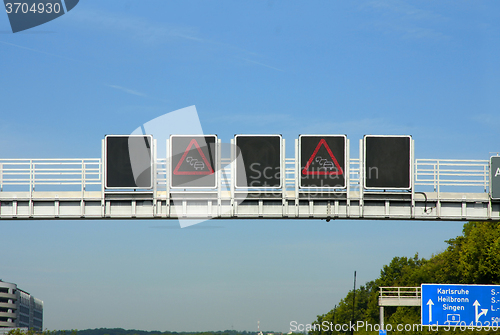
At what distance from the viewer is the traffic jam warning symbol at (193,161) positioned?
31719 millimetres

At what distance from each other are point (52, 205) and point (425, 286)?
23.7 m

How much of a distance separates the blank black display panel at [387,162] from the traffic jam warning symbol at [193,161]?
806 cm

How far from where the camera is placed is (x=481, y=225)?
74312mm

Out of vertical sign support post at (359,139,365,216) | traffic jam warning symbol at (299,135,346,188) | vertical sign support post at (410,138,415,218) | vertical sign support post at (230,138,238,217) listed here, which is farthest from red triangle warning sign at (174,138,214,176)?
vertical sign support post at (410,138,415,218)

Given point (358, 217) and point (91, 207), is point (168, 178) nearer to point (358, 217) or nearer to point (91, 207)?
point (91, 207)

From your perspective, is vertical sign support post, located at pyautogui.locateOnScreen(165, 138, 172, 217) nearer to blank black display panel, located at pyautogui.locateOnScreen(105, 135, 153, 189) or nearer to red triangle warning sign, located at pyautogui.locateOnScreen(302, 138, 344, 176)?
blank black display panel, located at pyautogui.locateOnScreen(105, 135, 153, 189)

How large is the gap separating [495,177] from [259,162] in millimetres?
12553

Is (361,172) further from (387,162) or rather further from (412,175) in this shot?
(412,175)

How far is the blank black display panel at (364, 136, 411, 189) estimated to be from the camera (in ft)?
105

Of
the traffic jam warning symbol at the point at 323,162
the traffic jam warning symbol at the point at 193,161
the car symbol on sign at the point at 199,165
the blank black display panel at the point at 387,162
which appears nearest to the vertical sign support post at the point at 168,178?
the traffic jam warning symbol at the point at 193,161

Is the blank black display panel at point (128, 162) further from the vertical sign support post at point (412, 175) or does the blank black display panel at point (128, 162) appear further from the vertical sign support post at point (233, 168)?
the vertical sign support post at point (412, 175)

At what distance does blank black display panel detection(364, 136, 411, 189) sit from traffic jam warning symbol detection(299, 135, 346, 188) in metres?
1.41

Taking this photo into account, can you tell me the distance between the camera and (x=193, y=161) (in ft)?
105

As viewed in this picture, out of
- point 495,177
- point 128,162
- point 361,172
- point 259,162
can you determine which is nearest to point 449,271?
point 495,177
